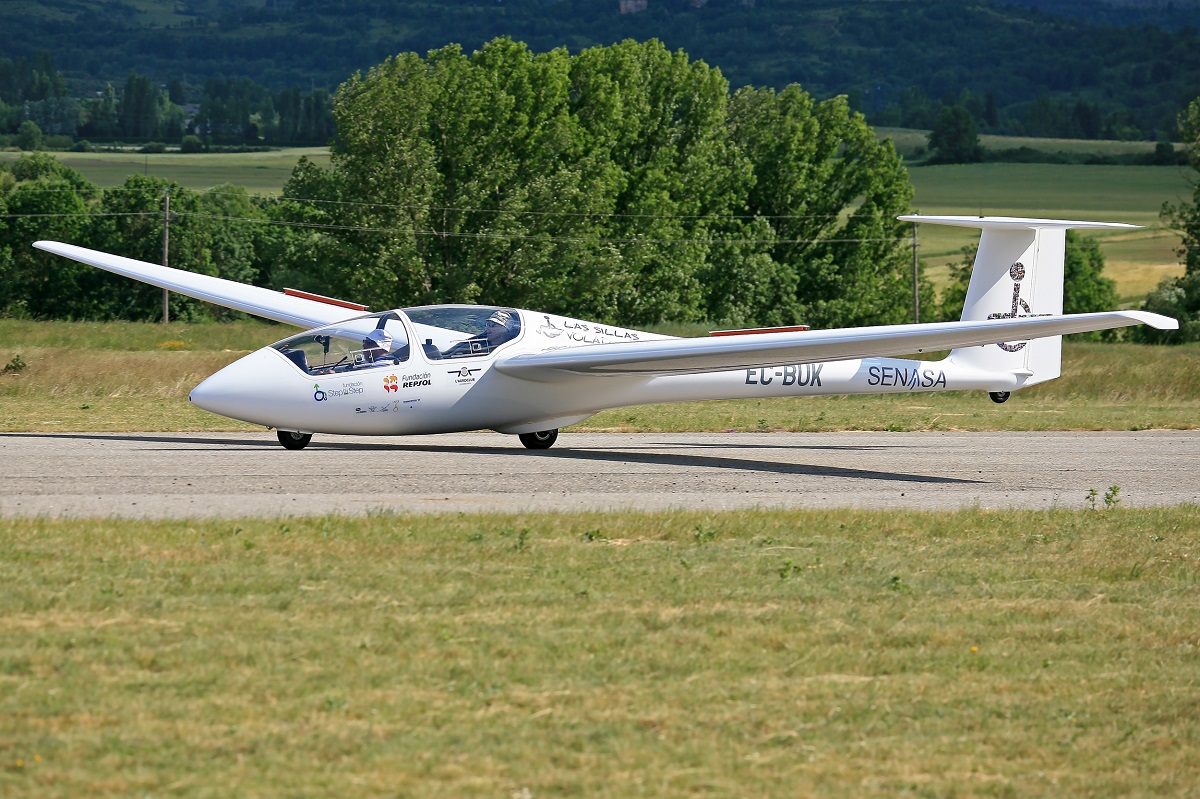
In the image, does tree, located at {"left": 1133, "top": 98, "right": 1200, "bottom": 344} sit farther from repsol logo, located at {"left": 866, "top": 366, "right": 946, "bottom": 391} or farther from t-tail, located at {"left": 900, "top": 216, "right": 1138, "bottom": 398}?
repsol logo, located at {"left": 866, "top": 366, "right": 946, "bottom": 391}

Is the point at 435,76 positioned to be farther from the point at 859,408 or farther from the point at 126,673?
the point at 126,673

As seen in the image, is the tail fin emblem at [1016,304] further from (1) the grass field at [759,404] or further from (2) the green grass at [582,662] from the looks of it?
(2) the green grass at [582,662]

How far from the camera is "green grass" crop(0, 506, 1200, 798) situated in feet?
23.4

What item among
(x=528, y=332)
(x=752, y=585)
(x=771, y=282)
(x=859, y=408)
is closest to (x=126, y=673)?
(x=752, y=585)

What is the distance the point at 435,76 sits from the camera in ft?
237

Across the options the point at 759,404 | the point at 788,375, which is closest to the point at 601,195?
the point at 759,404

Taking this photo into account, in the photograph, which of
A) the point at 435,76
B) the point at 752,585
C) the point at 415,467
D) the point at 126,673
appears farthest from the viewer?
the point at 435,76

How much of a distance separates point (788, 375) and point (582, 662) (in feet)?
45.2

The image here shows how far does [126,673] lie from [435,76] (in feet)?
219

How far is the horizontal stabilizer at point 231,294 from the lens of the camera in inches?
953

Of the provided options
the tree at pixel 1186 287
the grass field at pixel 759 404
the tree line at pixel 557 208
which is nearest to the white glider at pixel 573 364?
the grass field at pixel 759 404

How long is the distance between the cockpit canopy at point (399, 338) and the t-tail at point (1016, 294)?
8079mm

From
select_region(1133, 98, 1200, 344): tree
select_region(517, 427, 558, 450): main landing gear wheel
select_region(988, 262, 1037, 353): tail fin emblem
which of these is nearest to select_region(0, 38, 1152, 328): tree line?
select_region(1133, 98, 1200, 344): tree

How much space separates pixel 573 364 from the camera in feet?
66.4
